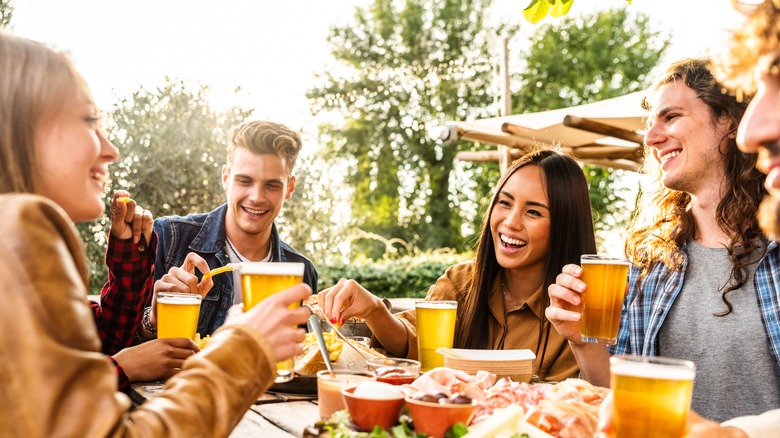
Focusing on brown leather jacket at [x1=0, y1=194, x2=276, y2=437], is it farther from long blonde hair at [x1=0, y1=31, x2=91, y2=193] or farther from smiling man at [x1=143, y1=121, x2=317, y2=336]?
smiling man at [x1=143, y1=121, x2=317, y2=336]

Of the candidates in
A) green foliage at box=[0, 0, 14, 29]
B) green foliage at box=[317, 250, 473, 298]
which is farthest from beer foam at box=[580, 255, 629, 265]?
green foliage at box=[0, 0, 14, 29]

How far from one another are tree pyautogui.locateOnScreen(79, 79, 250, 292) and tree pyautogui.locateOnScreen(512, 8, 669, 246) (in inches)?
694

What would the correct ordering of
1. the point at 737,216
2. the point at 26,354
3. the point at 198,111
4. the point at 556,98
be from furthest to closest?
the point at 556,98
the point at 198,111
the point at 737,216
the point at 26,354

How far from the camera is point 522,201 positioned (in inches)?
144

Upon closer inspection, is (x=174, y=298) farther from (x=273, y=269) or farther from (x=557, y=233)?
(x=557, y=233)

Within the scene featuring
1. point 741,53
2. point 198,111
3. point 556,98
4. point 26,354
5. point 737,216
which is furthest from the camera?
point 556,98

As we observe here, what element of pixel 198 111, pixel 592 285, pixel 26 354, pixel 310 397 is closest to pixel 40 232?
pixel 26 354

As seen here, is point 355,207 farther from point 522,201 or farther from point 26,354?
point 26,354

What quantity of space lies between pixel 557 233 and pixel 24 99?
276 centimetres

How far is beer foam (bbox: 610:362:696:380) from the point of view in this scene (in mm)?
1510

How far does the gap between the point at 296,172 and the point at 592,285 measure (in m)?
8.40

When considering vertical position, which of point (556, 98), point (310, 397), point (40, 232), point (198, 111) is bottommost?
point (310, 397)

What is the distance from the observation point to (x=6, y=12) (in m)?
9.87

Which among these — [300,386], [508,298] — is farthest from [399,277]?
[300,386]
